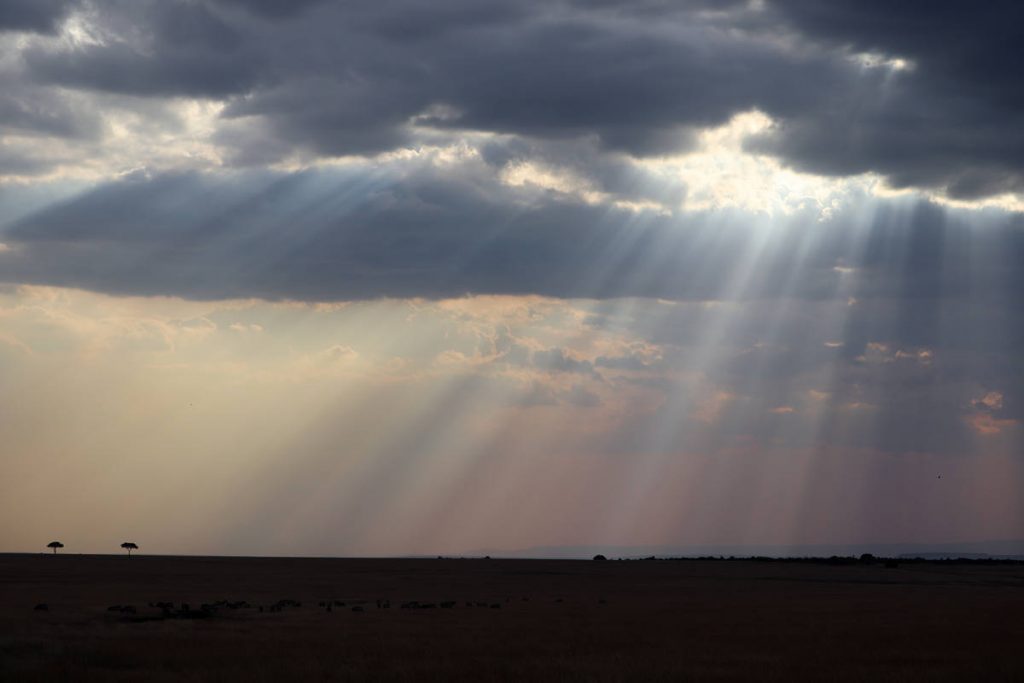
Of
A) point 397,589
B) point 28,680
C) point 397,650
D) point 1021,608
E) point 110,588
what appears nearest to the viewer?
point 28,680

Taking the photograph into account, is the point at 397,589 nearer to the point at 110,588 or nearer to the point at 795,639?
the point at 110,588

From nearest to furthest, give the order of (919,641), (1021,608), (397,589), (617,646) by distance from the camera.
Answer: (617,646) → (919,641) → (1021,608) → (397,589)

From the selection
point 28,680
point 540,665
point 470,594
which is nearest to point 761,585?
point 470,594

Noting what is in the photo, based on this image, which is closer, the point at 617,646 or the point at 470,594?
the point at 617,646

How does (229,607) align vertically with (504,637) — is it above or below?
above

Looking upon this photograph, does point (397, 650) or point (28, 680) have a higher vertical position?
point (397, 650)

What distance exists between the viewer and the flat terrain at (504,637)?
31.6m

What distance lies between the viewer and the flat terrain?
31.6m

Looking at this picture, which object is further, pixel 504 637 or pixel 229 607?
pixel 229 607

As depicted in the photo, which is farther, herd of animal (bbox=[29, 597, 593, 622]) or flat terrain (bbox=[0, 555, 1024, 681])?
herd of animal (bbox=[29, 597, 593, 622])

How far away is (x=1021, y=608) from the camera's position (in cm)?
6088

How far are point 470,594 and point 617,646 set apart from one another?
123 feet

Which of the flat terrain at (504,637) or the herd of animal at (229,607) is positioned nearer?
the flat terrain at (504,637)

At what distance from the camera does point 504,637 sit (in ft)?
136
